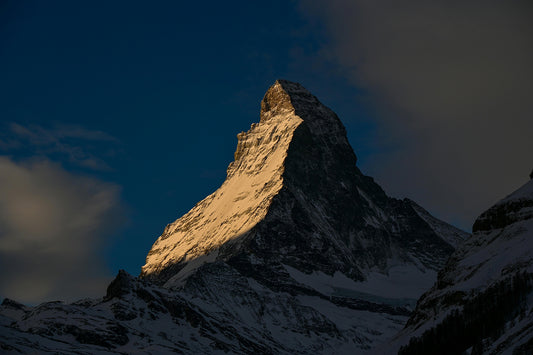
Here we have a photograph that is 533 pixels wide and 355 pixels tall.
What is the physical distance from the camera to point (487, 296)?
92.4m

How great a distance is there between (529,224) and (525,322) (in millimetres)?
25207

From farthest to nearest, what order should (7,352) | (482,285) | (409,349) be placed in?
(7,352)
(409,349)
(482,285)

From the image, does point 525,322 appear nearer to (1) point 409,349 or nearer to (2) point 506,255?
(2) point 506,255

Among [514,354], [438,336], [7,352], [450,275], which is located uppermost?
[7,352]

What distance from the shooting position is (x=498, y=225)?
110 metres

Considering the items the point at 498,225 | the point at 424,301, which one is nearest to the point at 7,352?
the point at 424,301

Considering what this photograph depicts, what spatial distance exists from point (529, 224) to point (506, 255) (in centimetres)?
763

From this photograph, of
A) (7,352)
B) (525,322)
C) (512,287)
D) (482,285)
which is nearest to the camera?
(525,322)

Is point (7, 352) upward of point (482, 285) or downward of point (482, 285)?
upward

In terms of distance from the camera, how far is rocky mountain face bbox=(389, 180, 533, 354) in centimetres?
8444

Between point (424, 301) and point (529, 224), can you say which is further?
point (424, 301)

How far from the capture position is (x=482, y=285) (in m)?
95.9

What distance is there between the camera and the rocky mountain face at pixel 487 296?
84.4 meters

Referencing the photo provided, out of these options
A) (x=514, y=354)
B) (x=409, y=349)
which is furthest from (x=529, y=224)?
(x=514, y=354)
